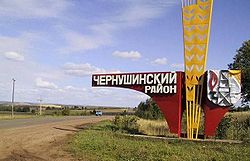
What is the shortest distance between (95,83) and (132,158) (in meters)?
8.57

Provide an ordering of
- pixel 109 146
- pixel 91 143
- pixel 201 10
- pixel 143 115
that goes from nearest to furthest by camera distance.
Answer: pixel 109 146, pixel 91 143, pixel 201 10, pixel 143 115

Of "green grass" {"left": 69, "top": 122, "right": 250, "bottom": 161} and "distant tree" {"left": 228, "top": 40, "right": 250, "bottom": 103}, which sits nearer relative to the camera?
"green grass" {"left": 69, "top": 122, "right": 250, "bottom": 161}

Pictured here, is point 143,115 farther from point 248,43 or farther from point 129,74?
point 129,74

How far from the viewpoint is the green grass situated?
38.0 ft

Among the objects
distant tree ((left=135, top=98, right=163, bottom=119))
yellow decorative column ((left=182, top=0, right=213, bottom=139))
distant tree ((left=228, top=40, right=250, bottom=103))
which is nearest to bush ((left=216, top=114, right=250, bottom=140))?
yellow decorative column ((left=182, top=0, right=213, bottom=139))

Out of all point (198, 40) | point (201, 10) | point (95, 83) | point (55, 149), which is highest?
point (201, 10)

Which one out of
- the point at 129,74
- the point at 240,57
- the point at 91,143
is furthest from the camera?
the point at 240,57

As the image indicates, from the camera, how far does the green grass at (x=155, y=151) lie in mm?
11570

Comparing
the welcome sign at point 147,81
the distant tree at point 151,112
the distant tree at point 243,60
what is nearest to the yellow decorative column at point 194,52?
the welcome sign at point 147,81

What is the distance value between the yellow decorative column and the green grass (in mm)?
1884

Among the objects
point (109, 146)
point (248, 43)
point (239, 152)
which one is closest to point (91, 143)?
point (109, 146)

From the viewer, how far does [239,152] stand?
12.5 metres

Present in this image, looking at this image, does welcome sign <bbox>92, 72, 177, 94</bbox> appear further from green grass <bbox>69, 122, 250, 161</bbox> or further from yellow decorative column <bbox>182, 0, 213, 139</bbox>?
green grass <bbox>69, 122, 250, 161</bbox>

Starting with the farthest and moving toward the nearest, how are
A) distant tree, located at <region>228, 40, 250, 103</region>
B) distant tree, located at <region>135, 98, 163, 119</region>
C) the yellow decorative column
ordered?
1. distant tree, located at <region>228, 40, 250, 103</region>
2. distant tree, located at <region>135, 98, 163, 119</region>
3. the yellow decorative column
